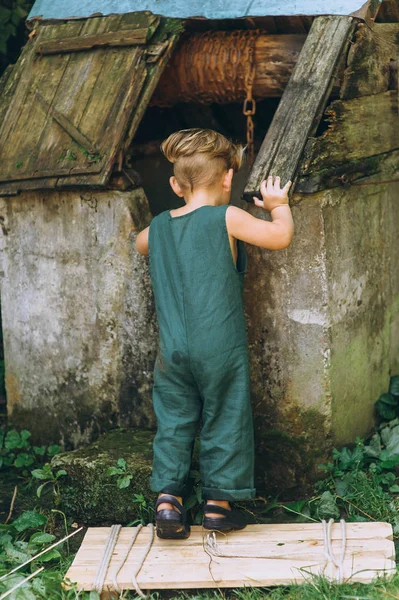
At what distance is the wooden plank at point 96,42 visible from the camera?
4438mm

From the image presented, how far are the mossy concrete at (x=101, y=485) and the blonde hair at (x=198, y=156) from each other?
1.33 metres

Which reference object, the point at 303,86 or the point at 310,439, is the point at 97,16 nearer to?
the point at 303,86

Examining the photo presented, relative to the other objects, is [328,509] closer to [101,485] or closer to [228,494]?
[228,494]

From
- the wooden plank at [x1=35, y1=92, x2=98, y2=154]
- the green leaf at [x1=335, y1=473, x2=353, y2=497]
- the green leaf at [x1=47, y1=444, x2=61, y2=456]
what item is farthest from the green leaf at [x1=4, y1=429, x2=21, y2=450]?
the green leaf at [x1=335, y1=473, x2=353, y2=497]

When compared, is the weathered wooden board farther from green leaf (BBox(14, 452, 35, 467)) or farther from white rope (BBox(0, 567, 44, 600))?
green leaf (BBox(14, 452, 35, 467))

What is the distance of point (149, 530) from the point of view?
383 cm

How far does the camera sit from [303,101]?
4.09m

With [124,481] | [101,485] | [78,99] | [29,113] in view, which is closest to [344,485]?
[124,481]

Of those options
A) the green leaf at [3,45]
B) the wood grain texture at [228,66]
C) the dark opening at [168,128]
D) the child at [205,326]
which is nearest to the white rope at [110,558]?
the child at [205,326]

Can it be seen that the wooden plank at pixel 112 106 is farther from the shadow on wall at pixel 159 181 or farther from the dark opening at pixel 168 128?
the shadow on wall at pixel 159 181

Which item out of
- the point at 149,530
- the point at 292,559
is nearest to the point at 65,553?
the point at 149,530

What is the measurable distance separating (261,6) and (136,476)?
91.3 inches

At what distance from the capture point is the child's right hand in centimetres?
379

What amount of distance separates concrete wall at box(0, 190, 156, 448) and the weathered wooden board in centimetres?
92
